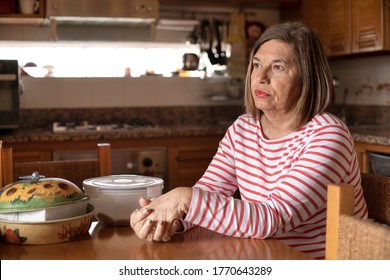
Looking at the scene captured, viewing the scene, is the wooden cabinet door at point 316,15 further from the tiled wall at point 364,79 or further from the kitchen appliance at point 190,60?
the kitchen appliance at point 190,60

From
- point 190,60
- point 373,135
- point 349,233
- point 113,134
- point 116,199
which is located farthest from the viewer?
point 190,60

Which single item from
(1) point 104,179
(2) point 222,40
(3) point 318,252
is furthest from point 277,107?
(2) point 222,40

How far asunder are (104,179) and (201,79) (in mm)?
2981

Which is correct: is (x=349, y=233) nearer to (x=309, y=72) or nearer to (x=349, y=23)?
(x=309, y=72)

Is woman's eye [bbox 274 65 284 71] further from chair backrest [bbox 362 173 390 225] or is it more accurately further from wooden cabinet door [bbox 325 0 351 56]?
wooden cabinet door [bbox 325 0 351 56]

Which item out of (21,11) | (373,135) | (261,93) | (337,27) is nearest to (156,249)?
(261,93)

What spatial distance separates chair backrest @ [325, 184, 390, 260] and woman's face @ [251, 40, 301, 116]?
0.68 m

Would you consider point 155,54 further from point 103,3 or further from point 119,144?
point 119,144

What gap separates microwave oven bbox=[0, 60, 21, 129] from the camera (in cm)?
366

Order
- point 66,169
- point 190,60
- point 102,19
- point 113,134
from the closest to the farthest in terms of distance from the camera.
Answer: point 66,169, point 113,134, point 102,19, point 190,60

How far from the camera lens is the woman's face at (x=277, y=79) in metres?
1.62

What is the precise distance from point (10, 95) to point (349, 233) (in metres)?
3.17

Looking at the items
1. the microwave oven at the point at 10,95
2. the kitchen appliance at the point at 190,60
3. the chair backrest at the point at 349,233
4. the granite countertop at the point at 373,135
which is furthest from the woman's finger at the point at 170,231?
the kitchen appliance at the point at 190,60

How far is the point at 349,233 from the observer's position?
0.91m
